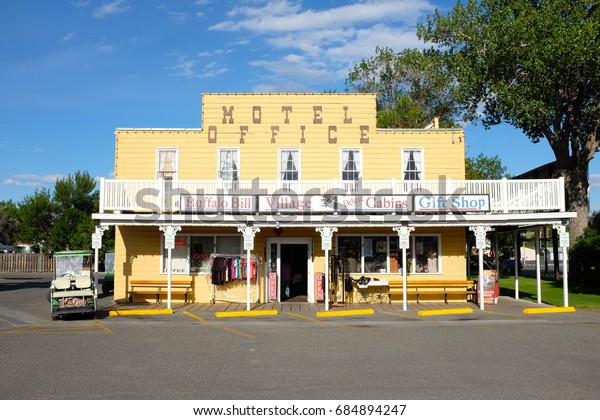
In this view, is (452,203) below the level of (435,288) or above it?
above

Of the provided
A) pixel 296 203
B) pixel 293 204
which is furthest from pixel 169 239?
pixel 296 203

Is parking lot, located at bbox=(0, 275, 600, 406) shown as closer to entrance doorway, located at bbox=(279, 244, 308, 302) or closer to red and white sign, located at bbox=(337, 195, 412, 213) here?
red and white sign, located at bbox=(337, 195, 412, 213)

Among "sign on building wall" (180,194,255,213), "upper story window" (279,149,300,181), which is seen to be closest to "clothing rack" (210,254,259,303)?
"sign on building wall" (180,194,255,213)

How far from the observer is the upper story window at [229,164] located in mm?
23578

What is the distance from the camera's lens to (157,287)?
877 inches

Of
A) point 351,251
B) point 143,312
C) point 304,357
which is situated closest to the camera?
point 304,357

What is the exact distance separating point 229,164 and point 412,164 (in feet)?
24.5

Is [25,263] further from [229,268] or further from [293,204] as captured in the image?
[293,204]

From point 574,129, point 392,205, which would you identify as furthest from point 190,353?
point 574,129

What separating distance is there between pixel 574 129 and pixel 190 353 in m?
27.9

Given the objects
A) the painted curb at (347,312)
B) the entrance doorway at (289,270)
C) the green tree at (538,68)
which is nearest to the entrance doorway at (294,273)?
the entrance doorway at (289,270)

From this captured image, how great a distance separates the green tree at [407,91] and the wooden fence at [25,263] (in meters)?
32.4

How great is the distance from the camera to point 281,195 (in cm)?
2075

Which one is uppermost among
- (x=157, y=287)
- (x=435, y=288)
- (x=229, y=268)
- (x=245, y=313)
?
(x=229, y=268)
